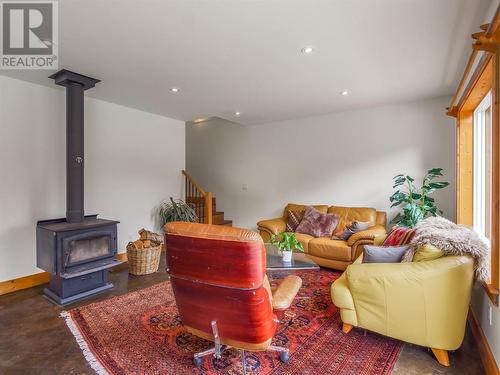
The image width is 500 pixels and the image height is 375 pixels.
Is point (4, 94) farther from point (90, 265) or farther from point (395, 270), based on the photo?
point (395, 270)

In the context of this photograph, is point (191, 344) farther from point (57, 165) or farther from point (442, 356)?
point (57, 165)

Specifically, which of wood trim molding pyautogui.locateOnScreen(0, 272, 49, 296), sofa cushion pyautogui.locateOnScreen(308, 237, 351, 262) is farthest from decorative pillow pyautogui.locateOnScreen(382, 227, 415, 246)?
wood trim molding pyautogui.locateOnScreen(0, 272, 49, 296)

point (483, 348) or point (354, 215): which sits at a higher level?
point (354, 215)

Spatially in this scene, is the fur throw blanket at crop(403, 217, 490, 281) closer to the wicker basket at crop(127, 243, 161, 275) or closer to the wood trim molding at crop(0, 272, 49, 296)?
the wicker basket at crop(127, 243, 161, 275)

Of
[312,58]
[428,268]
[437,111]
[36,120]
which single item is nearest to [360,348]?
[428,268]

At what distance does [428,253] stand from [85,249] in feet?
11.2

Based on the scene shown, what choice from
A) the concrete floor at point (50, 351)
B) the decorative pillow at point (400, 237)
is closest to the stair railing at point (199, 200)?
the concrete floor at point (50, 351)

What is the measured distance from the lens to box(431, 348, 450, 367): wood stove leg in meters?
1.89

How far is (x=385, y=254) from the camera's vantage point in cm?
224

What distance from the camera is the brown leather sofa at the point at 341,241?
11.9 ft

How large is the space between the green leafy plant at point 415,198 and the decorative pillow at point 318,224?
91 cm

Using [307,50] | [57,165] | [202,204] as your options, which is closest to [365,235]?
[307,50]

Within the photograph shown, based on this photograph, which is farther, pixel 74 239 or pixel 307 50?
pixel 74 239

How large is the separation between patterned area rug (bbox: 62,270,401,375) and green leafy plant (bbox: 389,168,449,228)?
1803 mm
